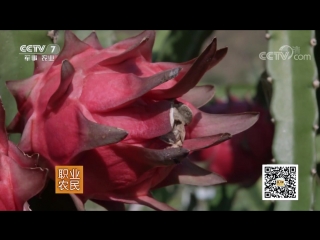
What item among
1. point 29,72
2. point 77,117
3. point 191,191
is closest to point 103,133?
point 77,117

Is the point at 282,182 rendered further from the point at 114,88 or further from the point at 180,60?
the point at 114,88

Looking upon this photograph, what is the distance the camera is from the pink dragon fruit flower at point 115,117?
0.68 metres

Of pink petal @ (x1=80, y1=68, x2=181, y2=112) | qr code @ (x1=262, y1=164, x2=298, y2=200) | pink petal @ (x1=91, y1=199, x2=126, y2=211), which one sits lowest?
pink petal @ (x1=91, y1=199, x2=126, y2=211)

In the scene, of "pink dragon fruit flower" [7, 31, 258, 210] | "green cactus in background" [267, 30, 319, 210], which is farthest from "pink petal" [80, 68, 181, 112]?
"green cactus in background" [267, 30, 319, 210]

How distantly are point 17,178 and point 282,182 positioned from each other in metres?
0.48

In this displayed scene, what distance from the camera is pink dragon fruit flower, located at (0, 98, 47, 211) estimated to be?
0.67 metres

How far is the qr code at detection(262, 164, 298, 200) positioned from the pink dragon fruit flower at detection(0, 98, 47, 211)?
44 centimetres

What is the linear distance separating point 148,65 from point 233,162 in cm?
38

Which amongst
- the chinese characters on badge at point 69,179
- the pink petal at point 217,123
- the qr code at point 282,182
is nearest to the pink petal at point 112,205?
the chinese characters on badge at point 69,179

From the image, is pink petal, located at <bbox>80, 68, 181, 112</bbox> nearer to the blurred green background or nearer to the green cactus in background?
the blurred green background

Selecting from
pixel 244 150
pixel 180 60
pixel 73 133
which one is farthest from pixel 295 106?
pixel 73 133

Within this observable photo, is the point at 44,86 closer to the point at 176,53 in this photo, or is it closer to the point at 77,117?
the point at 77,117

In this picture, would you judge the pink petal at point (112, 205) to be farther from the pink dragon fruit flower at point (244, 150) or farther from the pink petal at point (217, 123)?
the pink dragon fruit flower at point (244, 150)

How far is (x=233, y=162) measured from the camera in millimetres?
1075
